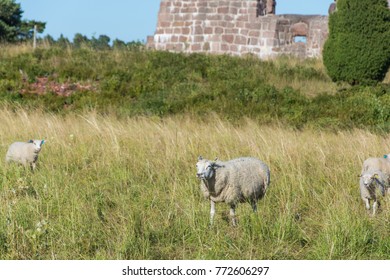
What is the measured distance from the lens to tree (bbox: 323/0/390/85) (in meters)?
20.9

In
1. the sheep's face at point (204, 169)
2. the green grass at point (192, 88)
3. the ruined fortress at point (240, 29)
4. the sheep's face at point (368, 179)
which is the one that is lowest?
the green grass at point (192, 88)

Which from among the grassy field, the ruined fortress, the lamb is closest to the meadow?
the grassy field

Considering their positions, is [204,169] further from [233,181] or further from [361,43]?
[361,43]

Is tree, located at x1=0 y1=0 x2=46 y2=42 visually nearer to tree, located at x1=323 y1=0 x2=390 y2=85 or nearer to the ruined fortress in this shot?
the ruined fortress

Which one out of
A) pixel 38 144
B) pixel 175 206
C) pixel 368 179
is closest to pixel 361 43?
pixel 38 144

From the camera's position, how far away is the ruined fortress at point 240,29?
2764 centimetres

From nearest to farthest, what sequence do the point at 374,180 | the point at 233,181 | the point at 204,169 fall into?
1. the point at 204,169
2. the point at 233,181
3. the point at 374,180

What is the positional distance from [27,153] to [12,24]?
29073mm

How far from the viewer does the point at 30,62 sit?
2444cm

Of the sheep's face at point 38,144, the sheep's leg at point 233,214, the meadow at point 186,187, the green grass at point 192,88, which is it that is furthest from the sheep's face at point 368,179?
the green grass at point 192,88

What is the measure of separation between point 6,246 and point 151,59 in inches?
767

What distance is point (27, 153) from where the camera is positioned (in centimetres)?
927

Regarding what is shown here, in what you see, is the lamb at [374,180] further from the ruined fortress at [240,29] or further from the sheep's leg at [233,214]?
the ruined fortress at [240,29]

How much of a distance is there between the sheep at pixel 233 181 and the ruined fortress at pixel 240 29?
69.0ft
